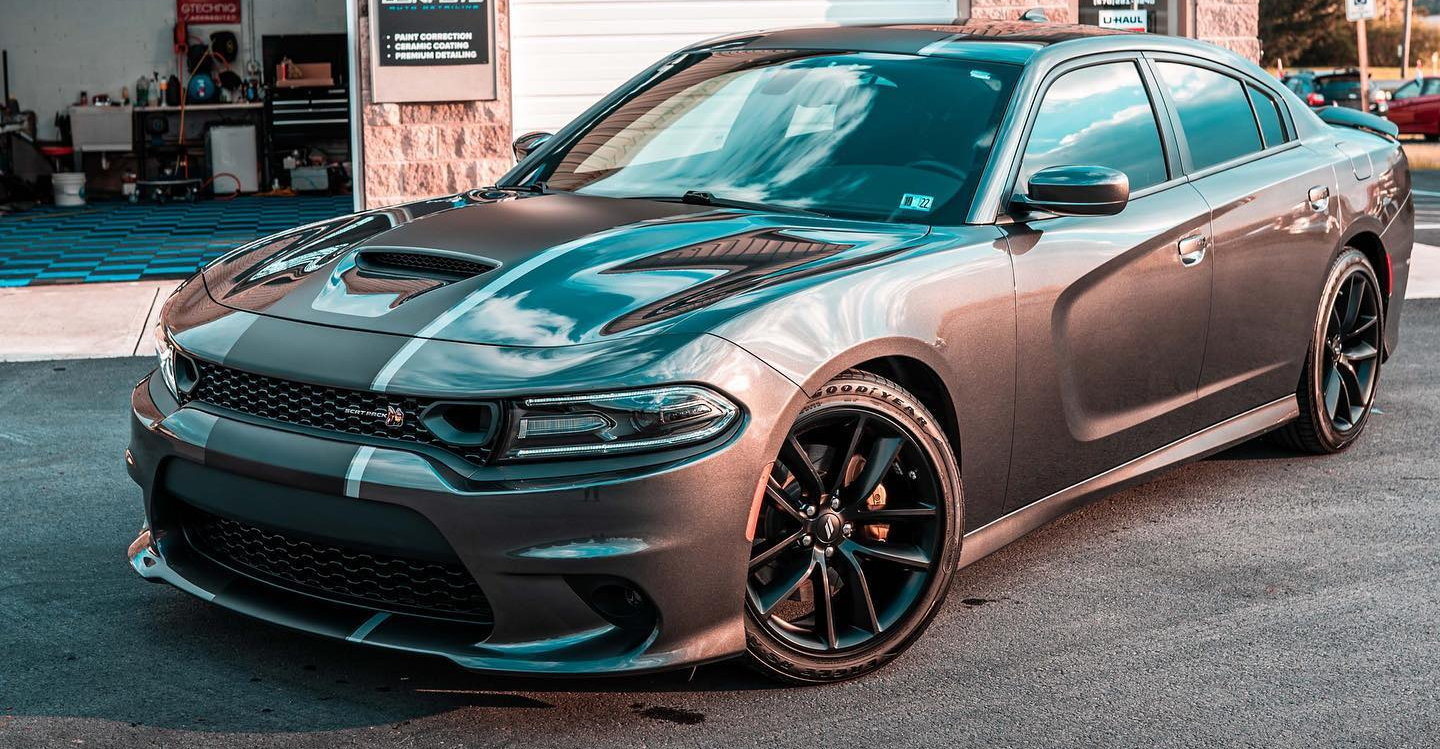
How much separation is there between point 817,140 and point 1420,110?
28509 mm

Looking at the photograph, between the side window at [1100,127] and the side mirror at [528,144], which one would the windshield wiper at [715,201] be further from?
the side mirror at [528,144]

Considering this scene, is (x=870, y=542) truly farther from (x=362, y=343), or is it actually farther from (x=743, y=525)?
(x=362, y=343)

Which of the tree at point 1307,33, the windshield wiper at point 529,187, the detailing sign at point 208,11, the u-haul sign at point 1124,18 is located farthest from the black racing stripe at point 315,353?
the tree at point 1307,33

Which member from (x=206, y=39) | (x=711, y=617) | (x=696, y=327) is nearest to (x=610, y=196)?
(x=696, y=327)

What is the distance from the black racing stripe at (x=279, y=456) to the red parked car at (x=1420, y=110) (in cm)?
2979

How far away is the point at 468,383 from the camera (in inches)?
117

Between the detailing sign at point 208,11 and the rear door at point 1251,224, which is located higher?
the detailing sign at point 208,11

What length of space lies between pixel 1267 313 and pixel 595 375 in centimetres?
264

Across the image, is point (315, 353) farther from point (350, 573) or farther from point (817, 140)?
point (817, 140)

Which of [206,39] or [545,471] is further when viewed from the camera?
[206,39]

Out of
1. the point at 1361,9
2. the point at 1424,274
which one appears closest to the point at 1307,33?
the point at 1361,9

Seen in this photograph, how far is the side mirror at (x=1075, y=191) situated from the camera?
374 cm

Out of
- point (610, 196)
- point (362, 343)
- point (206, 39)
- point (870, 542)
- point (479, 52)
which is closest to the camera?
point (362, 343)

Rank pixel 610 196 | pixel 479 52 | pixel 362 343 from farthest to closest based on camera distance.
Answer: pixel 479 52 → pixel 610 196 → pixel 362 343
